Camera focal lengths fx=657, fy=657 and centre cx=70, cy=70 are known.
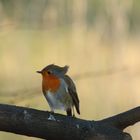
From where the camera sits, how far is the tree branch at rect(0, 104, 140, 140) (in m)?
2.55

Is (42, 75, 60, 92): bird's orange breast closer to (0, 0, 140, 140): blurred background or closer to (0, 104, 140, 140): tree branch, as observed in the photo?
(0, 104, 140, 140): tree branch

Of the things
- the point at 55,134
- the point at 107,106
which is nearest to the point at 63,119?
the point at 55,134

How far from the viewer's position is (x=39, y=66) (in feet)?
16.1

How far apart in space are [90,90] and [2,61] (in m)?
0.70

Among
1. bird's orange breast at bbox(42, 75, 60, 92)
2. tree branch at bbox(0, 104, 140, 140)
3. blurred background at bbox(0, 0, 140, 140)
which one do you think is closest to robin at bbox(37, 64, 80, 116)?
bird's orange breast at bbox(42, 75, 60, 92)

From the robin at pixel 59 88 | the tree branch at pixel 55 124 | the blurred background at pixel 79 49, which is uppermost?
the blurred background at pixel 79 49

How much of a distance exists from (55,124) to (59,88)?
1.77 ft

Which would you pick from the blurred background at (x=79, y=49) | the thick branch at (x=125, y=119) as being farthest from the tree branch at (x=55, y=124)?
the blurred background at (x=79, y=49)

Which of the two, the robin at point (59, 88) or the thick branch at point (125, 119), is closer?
the thick branch at point (125, 119)

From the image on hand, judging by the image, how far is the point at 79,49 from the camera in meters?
5.05

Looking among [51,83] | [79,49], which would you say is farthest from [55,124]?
[79,49]

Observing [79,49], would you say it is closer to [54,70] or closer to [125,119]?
[54,70]

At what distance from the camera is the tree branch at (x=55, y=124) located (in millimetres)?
2549

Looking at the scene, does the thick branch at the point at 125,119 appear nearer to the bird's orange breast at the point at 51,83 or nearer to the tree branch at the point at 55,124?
the tree branch at the point at 55,124
